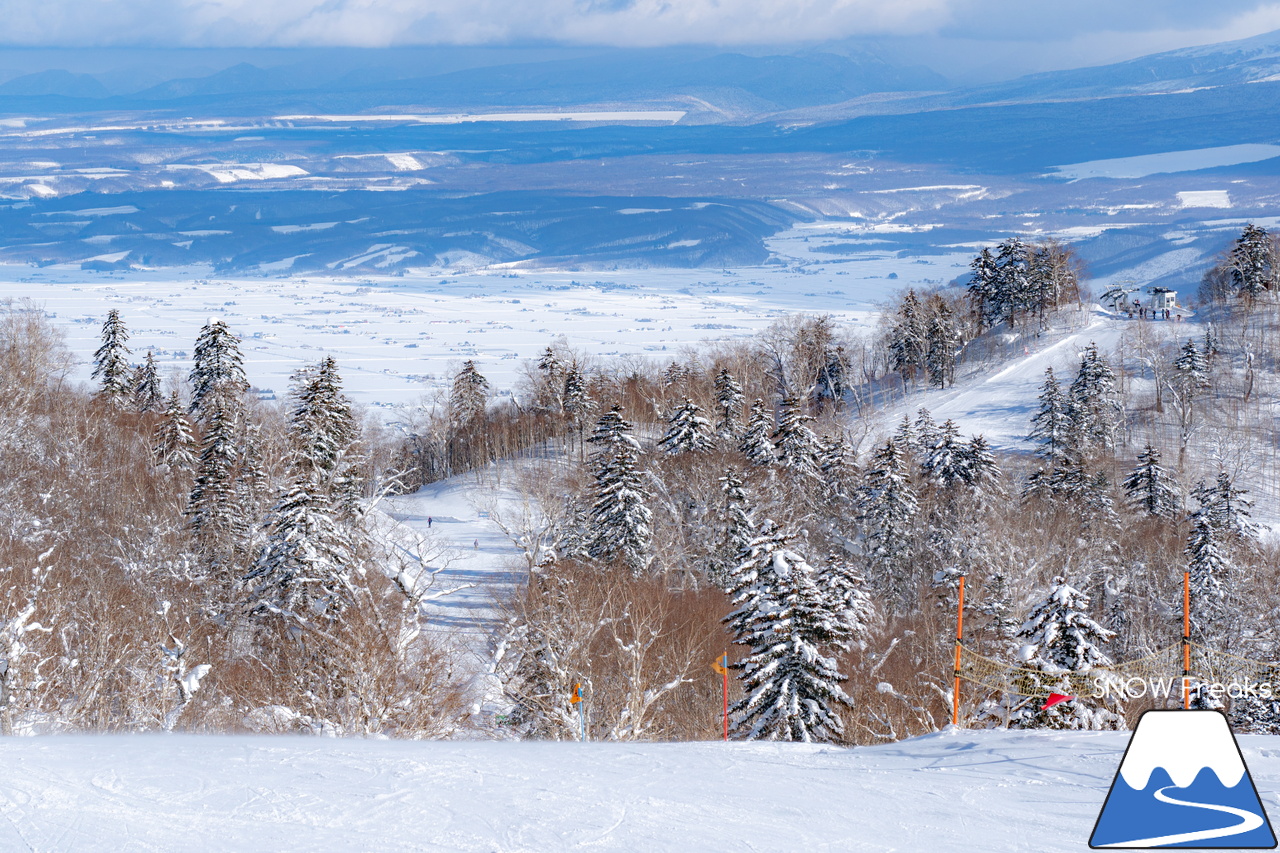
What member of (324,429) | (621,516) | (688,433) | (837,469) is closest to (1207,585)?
(837,469)

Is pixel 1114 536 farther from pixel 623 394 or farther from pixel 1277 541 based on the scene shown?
pixel 623 394

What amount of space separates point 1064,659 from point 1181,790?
1441cm

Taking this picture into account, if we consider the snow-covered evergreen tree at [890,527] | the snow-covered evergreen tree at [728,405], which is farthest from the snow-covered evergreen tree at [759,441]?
the snow-covered evergreen tree at [890,527]

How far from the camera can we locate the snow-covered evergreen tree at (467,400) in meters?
78.2

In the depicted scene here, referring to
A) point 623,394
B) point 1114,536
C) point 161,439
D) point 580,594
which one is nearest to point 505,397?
point 623,394

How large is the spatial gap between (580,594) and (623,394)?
46723 mm

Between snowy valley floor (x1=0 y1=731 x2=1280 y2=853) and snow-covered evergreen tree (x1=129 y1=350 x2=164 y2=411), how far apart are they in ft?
189

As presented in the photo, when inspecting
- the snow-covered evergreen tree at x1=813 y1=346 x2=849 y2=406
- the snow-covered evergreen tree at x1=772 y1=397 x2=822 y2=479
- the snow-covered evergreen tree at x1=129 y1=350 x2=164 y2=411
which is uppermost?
the snow-covered evergreen tree at x1=129 y1=350 x2=164 y2=411

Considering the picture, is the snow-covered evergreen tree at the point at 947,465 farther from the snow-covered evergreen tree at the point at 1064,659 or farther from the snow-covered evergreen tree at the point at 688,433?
the snow-covered evergreen tree at the point at 1064,659

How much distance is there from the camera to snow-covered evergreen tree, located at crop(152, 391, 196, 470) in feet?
160

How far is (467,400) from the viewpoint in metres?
78.2

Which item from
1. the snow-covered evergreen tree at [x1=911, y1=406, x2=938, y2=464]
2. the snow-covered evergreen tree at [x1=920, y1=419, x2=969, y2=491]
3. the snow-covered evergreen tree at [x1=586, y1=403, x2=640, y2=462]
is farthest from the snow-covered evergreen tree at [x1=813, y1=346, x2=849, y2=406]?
the snow-covered evergreen tree at [x1=586, y1=403, x2=640, y2=462]

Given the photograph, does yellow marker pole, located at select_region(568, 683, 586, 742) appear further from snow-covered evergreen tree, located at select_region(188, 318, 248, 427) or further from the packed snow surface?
snow-covered evergreen tree, located at select_region(188, 318, 248, 427)

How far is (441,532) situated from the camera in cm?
5884
